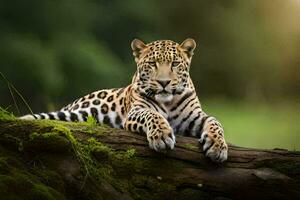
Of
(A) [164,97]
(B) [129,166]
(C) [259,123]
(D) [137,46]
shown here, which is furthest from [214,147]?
(C) [259,123]

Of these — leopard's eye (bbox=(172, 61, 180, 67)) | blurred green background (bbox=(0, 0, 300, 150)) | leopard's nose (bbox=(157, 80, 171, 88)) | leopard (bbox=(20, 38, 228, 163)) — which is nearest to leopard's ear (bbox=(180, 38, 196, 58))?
leopard (bbox=(20, 38, 228, 163))

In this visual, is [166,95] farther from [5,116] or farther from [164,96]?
[5,116]

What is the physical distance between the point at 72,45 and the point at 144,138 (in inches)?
402

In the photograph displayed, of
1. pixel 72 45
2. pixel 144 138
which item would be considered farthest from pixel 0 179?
pixel 72 45

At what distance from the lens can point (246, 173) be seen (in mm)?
5805

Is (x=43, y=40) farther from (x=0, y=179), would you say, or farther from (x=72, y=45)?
(x=0, y=179)

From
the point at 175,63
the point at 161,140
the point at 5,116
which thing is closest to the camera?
the point at 5,116

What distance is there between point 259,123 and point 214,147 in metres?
8.22

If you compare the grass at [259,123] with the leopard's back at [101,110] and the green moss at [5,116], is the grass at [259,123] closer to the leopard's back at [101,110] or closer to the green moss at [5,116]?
the leopard's back at [101,110]

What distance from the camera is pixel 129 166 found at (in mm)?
5672

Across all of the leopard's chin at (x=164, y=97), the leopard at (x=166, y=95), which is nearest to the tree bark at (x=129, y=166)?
the leopard at (x=166, y=95)

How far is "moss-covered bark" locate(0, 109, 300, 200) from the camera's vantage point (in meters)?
5.30

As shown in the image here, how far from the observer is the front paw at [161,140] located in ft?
18.9

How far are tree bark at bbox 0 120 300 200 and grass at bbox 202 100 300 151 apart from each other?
6.20 metres
